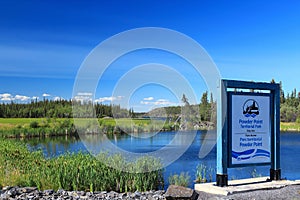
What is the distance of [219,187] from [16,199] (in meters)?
4.46

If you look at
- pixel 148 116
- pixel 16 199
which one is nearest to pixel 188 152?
pixel 148 116

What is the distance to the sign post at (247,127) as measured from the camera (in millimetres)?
9781

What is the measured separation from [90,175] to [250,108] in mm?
4266

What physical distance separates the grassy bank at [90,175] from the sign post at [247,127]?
2.07m

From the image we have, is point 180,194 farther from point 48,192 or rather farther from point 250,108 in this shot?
point 250,108

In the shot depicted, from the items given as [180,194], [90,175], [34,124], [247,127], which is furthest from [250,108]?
[34,124]

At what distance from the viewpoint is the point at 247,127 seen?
10.3 metres


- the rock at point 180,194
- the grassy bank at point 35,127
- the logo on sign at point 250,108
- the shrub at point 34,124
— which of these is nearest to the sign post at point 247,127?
the logo on sign at point 250,108

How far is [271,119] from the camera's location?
35.2 feet

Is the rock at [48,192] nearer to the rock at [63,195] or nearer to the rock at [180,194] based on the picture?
the rock at [63,195]

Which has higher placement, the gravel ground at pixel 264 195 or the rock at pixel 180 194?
the rock at pixel 180 194

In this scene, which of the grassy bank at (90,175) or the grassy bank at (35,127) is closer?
the grassy bank at (90,175)

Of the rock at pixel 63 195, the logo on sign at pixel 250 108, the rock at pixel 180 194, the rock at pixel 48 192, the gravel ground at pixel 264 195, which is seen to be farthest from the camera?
the logo on sign at pixel 250 108

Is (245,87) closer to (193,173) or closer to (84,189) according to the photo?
(84,189)
